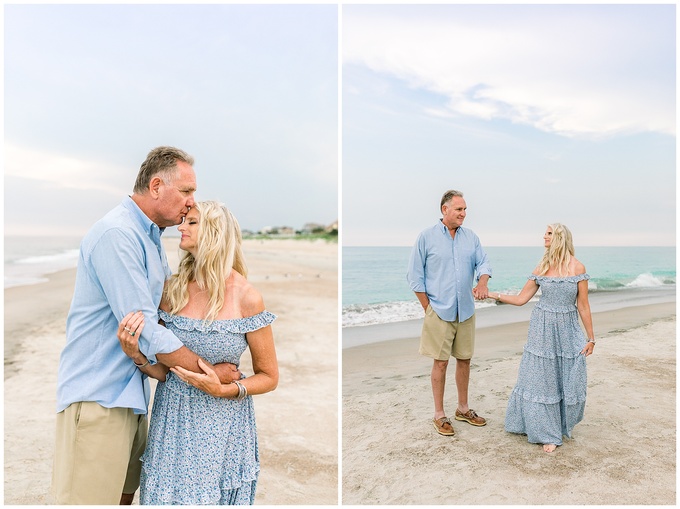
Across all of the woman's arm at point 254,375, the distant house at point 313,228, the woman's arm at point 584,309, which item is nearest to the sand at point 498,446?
the woman's arm at point 584,309

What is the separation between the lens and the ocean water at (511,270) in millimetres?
19703

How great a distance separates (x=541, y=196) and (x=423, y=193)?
5.49 meters

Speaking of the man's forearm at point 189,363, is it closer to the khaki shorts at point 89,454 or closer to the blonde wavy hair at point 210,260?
the blonde wavy hair at point 210,260

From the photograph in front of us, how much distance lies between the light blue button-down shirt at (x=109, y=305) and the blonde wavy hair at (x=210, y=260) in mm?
79

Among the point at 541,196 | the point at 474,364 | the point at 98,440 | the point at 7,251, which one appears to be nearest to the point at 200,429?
the point at 98,440

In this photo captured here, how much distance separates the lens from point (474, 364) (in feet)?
21.9

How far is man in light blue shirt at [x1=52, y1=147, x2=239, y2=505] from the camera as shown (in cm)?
205

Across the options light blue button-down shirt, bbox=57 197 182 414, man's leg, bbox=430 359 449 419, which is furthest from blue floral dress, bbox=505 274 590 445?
light blue button-down shirt, bbox=57 197 182 414

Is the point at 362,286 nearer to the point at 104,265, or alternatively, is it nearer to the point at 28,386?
the point at 28,386

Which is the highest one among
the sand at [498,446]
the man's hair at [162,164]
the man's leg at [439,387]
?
the man's hair at [162,164]

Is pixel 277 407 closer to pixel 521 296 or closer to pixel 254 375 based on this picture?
pixel 521 296

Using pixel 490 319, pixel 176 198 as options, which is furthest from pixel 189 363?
pixel 490 319

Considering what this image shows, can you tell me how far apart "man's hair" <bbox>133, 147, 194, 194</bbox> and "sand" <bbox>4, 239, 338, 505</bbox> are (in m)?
2.34

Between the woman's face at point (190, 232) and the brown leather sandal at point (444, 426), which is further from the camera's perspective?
the brown leather sandal at point (444, 426)
